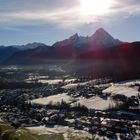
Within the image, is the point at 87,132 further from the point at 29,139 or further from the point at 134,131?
the point at 29,139

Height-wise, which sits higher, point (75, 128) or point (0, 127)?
point (0, 127)

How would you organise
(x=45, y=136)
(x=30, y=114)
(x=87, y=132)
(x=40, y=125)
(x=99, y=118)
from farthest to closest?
1. (x=30, y=114)
2. (x=99, y=118)
3. (x=40, y=125)
4. (x=87, y=132)
5. (x=45, y=136)

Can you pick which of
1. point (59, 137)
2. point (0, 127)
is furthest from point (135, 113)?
point (0, 127)

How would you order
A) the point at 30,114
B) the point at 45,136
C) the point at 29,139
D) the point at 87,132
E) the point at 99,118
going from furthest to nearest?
the point at 30,114 → the point at 99,118 → the point at 87,132 → the point at 45,136 → the point at 29,139

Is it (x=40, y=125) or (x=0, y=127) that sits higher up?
(x=0, y=127)

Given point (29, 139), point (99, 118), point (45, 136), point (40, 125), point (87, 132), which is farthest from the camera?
point (99, 118)

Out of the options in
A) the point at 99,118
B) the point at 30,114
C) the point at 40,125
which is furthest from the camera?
the point at 30,114

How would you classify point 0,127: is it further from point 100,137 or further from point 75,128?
point 75,128

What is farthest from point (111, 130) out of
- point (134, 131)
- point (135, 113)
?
point (135, 113)

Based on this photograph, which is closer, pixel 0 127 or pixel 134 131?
pixel 0 127
